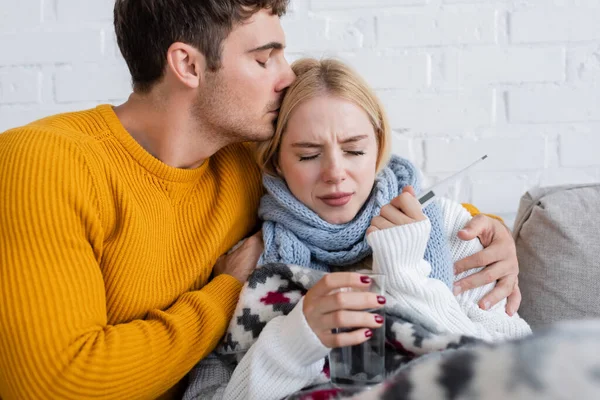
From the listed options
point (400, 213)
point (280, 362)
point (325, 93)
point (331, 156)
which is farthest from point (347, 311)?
point (325, 93)

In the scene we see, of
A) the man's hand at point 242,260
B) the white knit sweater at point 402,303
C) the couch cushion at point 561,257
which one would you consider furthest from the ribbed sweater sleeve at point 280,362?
the couch cushion at point 561,257

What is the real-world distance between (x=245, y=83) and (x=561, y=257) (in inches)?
31.3

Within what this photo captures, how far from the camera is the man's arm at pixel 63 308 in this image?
1.21 meters

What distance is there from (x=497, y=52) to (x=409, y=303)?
0.93 m

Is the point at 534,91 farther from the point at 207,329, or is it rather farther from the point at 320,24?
the point at 207,329

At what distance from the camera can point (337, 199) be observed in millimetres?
1484

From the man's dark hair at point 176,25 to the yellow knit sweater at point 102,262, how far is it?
0.13 meters

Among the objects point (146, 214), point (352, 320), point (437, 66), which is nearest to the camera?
point (352, 320)

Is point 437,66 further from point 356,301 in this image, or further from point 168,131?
point 356,301

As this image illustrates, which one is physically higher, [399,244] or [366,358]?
[399,244]

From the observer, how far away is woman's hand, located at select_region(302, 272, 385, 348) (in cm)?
116

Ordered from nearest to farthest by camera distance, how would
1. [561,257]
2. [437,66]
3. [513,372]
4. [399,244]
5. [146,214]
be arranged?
[513,372] < [399,244] < [146,214] < [561,257] < [437,66]

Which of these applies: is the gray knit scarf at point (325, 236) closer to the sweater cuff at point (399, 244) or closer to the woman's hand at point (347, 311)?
the sweater cuff at point (399, 244)

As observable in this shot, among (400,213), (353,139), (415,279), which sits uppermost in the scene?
(353,139)
